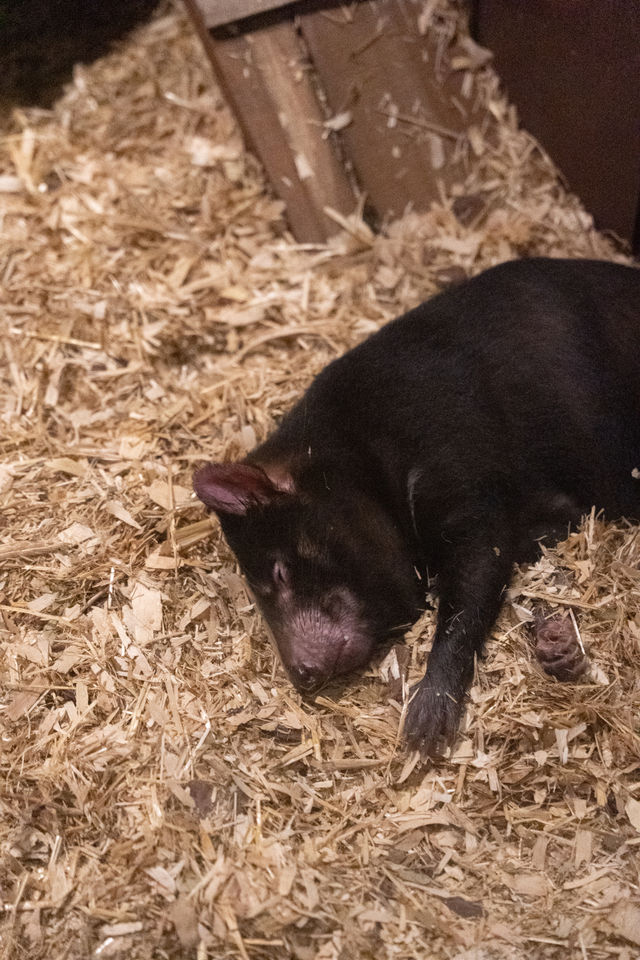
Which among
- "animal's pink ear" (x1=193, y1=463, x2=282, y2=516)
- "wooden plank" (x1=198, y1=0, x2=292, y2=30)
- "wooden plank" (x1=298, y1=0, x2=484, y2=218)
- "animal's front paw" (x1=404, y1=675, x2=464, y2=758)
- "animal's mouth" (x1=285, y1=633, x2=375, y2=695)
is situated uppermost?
"wooden plank" (x1=198, y1=0, x2=292, y2=30)

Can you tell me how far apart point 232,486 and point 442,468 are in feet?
2.66

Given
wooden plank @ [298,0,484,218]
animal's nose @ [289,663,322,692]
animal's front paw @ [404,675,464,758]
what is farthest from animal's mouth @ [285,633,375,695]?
wooden plank @ [298,0,484,218]

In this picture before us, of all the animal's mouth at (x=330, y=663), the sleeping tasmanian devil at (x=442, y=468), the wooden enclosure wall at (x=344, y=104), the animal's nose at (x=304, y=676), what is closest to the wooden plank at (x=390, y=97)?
the wooden enclosure wall at (x=344, y=104)

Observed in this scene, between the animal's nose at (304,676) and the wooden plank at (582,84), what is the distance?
9.02 feet

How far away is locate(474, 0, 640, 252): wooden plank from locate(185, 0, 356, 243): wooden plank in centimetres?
103

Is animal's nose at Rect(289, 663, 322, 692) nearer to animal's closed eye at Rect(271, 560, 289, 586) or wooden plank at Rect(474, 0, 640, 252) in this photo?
animal's closed eye at Rect(271, 560, 289, 586)

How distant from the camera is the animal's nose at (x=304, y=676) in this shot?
304 centimetres

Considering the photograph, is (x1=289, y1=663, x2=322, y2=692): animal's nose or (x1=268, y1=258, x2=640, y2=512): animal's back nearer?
(x1=289, y1=663, x2=322, y2=692): animal's nose

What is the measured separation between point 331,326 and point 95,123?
6.76 ft

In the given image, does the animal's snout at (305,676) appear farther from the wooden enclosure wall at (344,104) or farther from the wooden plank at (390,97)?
the wooden plank at (390,97)

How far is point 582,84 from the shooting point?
4.00 metres

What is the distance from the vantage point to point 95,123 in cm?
504

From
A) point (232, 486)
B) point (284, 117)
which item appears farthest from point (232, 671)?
point (284, 117)

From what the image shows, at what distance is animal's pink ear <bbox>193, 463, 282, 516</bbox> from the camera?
→ 313 centimetres
